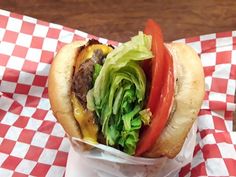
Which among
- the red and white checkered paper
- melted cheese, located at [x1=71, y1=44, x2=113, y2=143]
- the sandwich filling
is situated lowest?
the red and white checkered paper

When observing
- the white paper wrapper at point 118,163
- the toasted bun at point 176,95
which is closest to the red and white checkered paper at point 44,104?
the white paper wrapper at point 118,163

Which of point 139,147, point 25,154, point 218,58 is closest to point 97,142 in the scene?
point 139,147

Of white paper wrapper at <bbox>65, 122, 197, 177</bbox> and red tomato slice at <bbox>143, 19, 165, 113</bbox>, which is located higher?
Answer: red tomato slice at <bbox>143, 19, 165, 113</bbox>

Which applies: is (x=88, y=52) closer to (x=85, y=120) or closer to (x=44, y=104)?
(x=85, y=120)

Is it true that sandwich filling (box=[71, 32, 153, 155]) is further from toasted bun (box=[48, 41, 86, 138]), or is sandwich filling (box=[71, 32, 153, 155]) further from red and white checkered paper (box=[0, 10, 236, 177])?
red and white checkered paper (box=[0, 10, 236, 177])

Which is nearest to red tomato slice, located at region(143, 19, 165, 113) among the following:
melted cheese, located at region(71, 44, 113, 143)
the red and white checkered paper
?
melted cheese, located at region(71, 44, 113, 143)

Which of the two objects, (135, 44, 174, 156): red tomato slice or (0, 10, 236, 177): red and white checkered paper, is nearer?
(135, 44, 174, 156): red tomato slice

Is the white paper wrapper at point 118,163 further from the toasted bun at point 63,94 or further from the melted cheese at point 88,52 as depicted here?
the melted cheese at point 88,52

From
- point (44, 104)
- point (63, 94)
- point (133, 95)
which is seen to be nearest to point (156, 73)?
point (133, 95)
